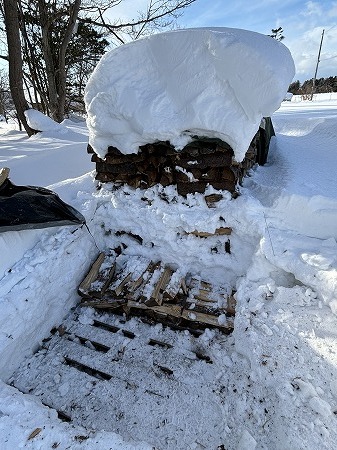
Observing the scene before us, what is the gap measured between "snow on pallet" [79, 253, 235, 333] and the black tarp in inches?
23.7

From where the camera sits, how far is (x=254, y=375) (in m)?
1.82

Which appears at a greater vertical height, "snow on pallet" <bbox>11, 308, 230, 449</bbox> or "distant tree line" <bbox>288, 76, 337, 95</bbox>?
"distant tree line" <bbox>288, 76, 337, 95</bbox>

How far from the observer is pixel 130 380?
1976 mm

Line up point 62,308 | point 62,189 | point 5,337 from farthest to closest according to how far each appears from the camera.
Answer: point 62,189 < point 62,308 < point 5,337

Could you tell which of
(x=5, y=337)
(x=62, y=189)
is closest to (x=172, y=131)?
(x=62, y=189)

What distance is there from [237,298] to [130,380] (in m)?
1.04

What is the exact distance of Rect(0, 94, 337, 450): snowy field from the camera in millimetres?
1529

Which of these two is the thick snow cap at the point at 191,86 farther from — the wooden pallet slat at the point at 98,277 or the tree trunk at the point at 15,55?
the tree trunk at the point at 15,55

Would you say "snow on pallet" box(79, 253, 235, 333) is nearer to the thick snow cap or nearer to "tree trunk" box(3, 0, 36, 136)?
the thick snow cap

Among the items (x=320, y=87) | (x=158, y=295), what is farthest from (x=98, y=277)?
(x=320, y=87)

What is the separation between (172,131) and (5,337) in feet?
6.76

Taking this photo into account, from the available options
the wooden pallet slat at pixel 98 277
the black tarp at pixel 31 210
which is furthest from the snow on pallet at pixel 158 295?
the black tarp at pixel 31 210

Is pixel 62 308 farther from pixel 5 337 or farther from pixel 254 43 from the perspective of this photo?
pixel 254 43

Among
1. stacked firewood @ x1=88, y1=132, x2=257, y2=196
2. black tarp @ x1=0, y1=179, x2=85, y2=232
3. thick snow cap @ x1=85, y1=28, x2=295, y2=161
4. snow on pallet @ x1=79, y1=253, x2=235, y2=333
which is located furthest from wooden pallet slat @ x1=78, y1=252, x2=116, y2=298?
thick snow cap @ x1=85, y1=28, x2=295, y2=161
